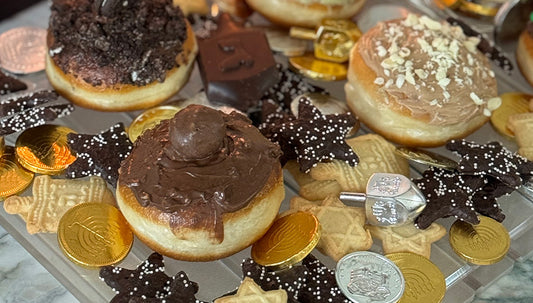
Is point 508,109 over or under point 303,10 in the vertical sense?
under

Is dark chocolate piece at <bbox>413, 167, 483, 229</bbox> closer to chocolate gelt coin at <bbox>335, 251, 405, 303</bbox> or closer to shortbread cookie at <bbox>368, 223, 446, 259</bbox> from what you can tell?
shortbread cookie at <bbox>368, 223, 446, 259</bbox>

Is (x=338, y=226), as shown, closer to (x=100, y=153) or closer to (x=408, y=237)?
(x=408, y=237)

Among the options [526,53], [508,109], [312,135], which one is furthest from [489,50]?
[312,135]

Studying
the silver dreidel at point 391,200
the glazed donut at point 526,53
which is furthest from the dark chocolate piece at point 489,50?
the silver dreidel at point 391,200

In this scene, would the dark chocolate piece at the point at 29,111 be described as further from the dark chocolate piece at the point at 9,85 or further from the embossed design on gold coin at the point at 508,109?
the embossed design on gold coin at the point at 508,109

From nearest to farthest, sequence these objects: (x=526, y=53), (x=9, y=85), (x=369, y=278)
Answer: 1. (x=369, y=278)
2. (x=9, y=85)
3. (x=526, y=53)
